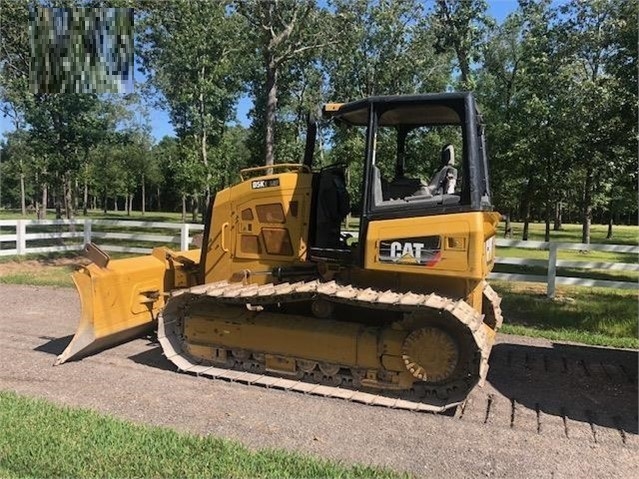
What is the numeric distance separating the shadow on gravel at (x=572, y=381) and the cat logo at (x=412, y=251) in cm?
161

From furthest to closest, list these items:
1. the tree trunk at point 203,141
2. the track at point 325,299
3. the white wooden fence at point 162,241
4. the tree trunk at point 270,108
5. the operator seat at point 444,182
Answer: the tree trunk at point 203,141
the tree trunk at point 270,108
the white wooden fence at point 162,241
the operator seat at point 444,182
the track at point 325,299

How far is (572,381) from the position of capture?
20.4ft

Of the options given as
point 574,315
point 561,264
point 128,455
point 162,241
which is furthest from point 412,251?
point 162,241

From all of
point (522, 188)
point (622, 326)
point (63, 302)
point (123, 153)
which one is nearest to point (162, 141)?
point (123, 153)

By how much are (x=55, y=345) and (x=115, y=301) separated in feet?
3.95

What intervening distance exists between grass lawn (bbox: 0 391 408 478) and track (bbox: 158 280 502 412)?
55.6 inches

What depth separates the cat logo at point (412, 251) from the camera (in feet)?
17.3

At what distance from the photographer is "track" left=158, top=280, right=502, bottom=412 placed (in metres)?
5.10

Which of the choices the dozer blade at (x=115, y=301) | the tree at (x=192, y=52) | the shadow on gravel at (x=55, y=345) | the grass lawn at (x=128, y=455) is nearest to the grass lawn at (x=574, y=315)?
the dozer blade at (x=115, y=301)

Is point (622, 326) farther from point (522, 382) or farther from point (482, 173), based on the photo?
point (482, 173)

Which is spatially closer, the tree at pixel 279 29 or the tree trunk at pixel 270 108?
the tree at pixel 279 29

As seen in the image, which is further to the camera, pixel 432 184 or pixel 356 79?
pixel 356 79

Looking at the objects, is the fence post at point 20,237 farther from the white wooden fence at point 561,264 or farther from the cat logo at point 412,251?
the cat logo at point 412,251

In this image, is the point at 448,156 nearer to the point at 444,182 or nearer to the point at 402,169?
the point at 444,182
